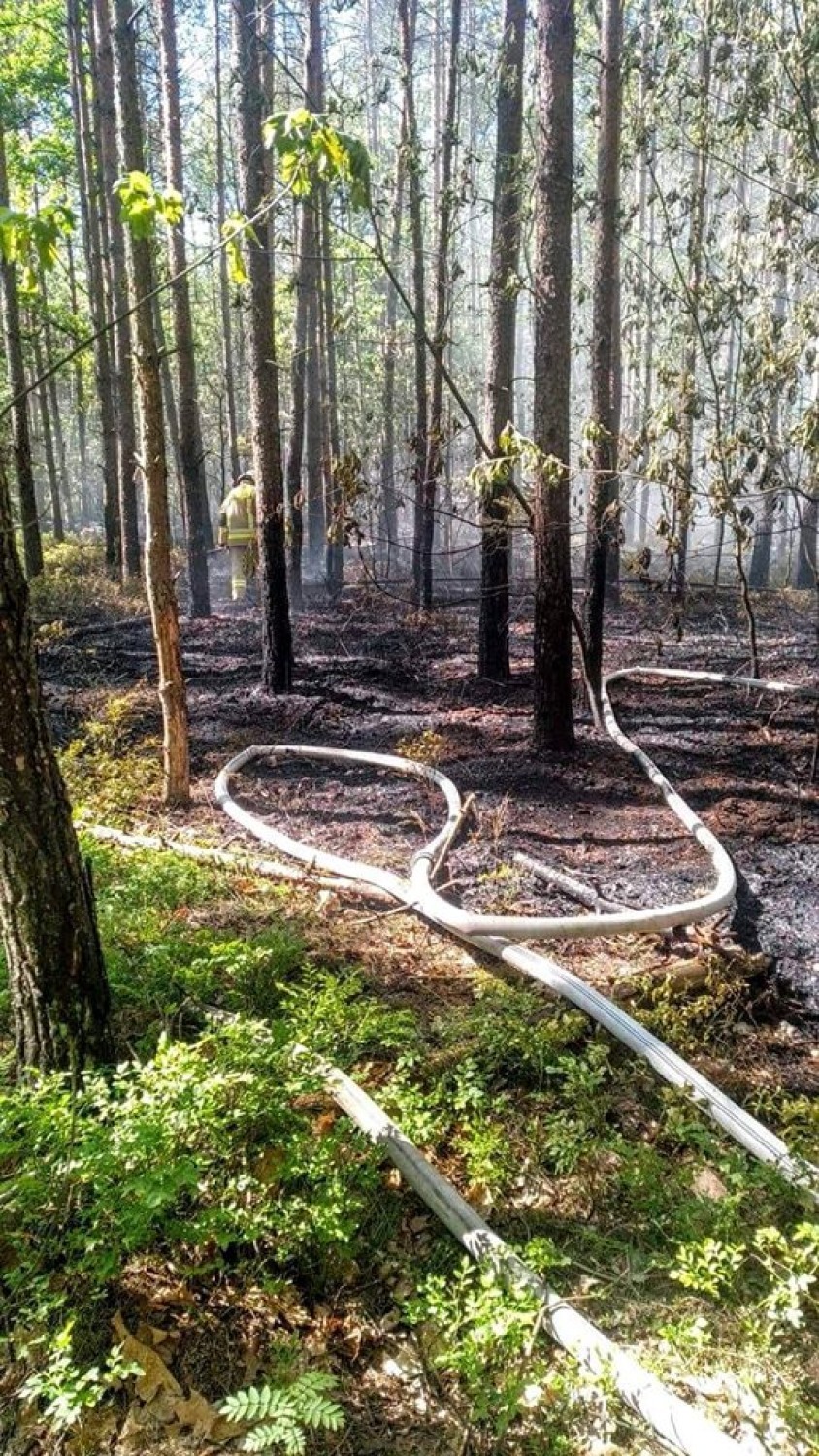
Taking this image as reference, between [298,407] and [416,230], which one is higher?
[416,230]

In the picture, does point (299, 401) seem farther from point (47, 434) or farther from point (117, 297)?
A: point (47, 434)

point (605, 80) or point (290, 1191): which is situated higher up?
point (605, 80)

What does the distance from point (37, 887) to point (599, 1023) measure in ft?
7.40

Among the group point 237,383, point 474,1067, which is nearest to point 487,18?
point 237,383

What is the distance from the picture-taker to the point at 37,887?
2.84 meters

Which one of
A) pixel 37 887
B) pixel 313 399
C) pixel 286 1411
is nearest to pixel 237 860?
pixel 37 887

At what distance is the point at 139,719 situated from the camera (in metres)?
8.58

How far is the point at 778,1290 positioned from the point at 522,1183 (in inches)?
34.4

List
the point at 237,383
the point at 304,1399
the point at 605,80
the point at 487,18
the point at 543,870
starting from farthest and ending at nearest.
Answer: the point at 237,383 < the point at 487,18 < the point at 605,80 < the point at 543,870 < the point at 304,1399

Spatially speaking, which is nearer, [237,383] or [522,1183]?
[522,1183]

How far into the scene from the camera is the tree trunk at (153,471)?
17.3 feet

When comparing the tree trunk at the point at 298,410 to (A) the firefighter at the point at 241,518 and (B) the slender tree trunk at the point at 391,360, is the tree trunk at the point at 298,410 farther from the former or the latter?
(A) the firefighter at the point at 241,518

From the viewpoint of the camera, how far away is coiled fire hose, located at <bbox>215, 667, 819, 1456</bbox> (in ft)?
7.24

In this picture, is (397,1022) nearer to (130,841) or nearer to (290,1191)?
(290,1191)
